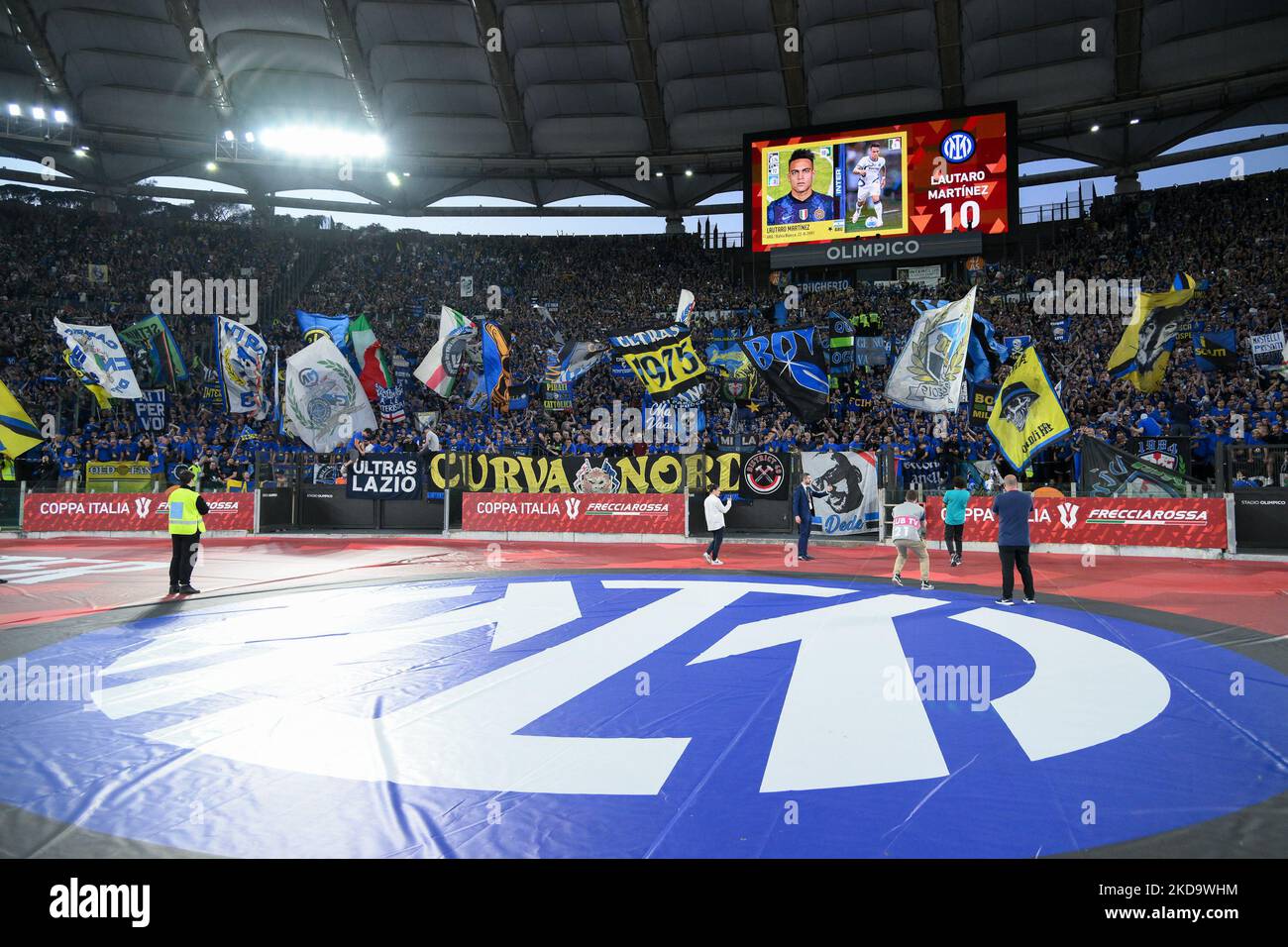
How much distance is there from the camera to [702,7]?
32781 mm

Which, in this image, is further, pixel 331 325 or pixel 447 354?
pixel 331 325

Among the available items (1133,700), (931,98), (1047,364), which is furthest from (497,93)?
(1133,700)

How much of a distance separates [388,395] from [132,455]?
1015 centimetres

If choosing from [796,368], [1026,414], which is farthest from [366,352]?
[1026,414]

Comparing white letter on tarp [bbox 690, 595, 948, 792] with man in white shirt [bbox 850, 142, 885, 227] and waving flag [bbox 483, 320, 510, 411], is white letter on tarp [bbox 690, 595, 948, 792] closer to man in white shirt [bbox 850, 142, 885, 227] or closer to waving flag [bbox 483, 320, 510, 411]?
waving flag [bbox 483, 320, 510, 411]

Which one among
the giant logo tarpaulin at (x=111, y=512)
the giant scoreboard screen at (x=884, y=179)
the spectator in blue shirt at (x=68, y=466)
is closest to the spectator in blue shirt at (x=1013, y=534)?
the giant scoreboard screen at (x=884, y=179)

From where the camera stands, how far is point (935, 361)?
2055cm

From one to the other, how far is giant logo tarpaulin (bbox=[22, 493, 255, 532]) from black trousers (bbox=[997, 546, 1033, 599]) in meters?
21.1

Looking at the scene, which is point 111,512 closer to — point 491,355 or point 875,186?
point 491,355

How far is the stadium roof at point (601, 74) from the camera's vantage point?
32.0 metres

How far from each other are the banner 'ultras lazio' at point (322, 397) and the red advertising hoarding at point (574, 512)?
4.42 metres

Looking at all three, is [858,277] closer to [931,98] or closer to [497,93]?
[931,98]

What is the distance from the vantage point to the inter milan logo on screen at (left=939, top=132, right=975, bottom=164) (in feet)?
92.8

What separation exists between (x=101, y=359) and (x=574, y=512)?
1740 cm
